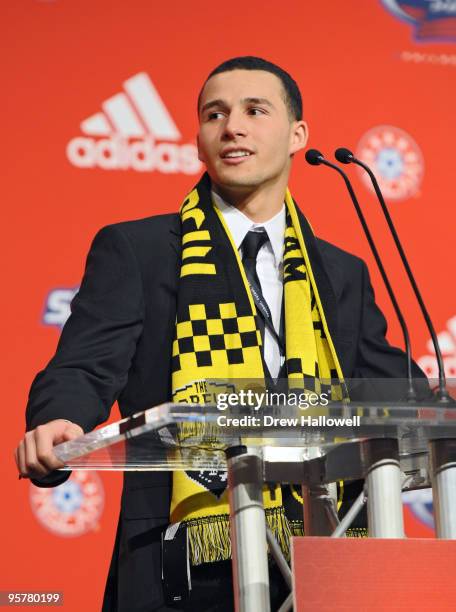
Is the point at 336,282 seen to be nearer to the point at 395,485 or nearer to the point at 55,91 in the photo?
the point at 395,485

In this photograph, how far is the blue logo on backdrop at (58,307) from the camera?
313 cm

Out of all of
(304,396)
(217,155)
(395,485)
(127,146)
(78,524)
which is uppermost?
(127,146)

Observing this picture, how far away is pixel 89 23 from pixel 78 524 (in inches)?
53.8

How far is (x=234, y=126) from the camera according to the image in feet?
8.32

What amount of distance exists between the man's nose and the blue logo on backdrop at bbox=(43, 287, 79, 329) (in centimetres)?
77

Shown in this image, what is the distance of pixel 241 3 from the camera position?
354cm

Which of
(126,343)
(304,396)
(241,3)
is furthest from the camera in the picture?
(241,3)

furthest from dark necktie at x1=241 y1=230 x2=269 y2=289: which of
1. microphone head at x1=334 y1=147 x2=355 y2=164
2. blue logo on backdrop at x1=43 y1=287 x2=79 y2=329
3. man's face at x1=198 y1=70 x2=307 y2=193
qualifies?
blue logo on backdrop at x1=43 y1=287 x2=79 y2=329

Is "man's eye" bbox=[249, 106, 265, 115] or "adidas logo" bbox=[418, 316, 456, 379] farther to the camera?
A: "adidas logo" bbox=[418, 316, 456, 379]

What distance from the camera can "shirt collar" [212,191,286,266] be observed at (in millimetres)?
2543

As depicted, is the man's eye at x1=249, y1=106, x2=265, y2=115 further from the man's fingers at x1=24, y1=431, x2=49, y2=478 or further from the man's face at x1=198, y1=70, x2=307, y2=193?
the man's fingers at x1=24, y1=431, x2=49, y2=478

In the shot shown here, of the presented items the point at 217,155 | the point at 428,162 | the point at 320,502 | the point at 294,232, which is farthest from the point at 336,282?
the point at 428,162

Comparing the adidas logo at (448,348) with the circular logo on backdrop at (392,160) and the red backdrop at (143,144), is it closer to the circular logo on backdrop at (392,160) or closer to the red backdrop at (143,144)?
the red backdrop at (143,144)

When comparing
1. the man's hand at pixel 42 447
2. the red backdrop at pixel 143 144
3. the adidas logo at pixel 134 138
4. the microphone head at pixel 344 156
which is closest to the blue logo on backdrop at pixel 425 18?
the red backdrop at pixel 143 144
